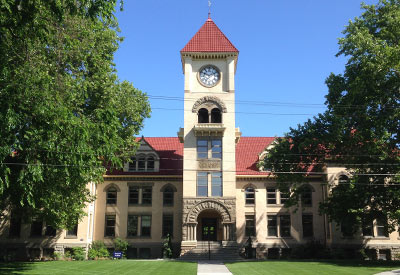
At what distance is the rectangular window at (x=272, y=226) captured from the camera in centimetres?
3799

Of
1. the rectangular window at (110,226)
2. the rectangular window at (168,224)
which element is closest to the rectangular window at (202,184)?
the rectangular window at (168,224)

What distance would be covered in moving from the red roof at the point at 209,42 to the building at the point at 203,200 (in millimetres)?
99

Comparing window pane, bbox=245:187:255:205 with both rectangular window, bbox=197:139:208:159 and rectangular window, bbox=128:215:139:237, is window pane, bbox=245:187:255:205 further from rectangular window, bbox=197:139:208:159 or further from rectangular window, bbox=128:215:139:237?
rectangular window, bbox=128:215:139:237

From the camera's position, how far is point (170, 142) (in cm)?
4391

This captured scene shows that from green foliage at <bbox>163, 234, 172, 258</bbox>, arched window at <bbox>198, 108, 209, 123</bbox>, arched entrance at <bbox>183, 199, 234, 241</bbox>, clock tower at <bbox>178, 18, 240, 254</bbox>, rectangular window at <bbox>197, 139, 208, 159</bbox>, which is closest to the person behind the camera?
arched entrance at <bbox>183, 199, 234, 241</bbox>

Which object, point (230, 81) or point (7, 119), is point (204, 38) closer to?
point (230, 81)

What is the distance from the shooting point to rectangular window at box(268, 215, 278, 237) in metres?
38.0

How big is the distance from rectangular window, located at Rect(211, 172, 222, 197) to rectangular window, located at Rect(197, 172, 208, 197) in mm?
562

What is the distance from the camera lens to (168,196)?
3903 cm

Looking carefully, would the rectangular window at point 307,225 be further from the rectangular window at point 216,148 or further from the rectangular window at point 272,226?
the rectangular window at point 216,148

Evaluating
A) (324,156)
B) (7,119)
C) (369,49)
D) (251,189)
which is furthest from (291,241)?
(7,119)

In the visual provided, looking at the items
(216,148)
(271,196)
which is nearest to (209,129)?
(216,148)

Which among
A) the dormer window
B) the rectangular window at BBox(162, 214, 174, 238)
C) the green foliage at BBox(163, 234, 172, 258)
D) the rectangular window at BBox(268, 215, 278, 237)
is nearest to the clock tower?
the green foliage at BBox(163, 234, 172, 258)

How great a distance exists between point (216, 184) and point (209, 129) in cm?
516
